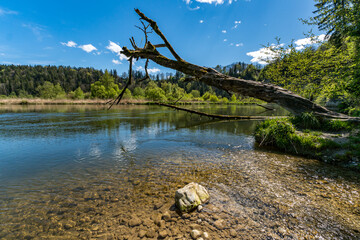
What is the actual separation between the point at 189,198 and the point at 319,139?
831 centimetres

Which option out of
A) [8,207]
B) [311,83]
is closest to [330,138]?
[311,83]

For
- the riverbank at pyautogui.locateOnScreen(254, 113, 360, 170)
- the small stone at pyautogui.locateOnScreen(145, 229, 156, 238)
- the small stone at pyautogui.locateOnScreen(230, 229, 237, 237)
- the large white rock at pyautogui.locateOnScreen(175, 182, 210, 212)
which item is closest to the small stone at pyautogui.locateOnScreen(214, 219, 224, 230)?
the small stone at pyautogui.locateOnScreen(230, 229, 237, 237)

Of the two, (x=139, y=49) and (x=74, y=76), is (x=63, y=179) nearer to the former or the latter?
(x=139, y=49)

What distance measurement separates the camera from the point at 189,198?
3.84 meters

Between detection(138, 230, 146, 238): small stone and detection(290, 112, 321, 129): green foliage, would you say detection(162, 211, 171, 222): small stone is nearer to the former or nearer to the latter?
detection(138, 230, 146, 238): small stone

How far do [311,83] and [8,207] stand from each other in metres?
14.2

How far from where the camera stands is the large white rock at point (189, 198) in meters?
3.71

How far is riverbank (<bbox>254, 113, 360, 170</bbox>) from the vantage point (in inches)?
266

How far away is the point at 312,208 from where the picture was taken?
3848 mm

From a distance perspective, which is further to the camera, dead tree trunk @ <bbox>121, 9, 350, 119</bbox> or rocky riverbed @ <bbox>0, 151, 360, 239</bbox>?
dead tree trunk @ <bbox>121, 9, 350, 119</bbox>

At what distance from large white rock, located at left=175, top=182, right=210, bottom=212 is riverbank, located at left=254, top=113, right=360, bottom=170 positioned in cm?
688

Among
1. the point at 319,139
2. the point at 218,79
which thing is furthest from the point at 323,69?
the point at 218,79

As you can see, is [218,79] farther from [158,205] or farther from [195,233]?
[195,233]

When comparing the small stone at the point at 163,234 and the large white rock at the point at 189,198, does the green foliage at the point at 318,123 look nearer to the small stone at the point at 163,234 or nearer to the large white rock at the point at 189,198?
the large white rock at the point at 189,198
